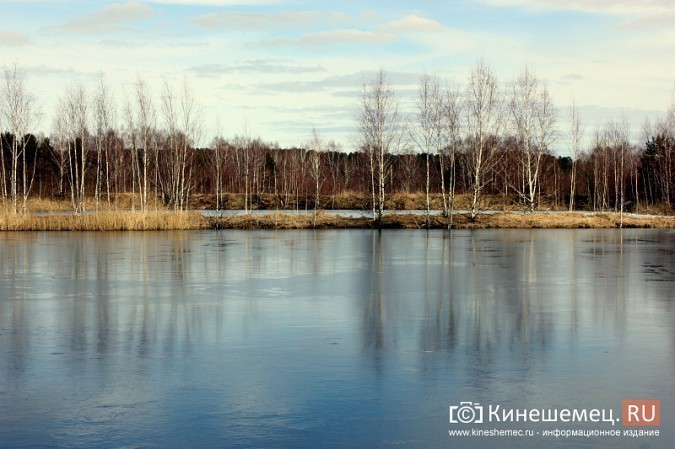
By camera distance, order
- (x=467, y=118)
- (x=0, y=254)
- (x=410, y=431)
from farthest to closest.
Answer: (x=467, y=118), (x=0, y=254), (x=410, y=431)

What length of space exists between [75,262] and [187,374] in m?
13.5

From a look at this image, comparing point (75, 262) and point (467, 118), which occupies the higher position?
point (467, 118)

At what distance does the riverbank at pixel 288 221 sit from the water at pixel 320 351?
17036 millimetres

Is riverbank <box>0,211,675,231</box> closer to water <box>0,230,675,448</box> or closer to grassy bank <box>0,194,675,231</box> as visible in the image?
grassy bank <box>0,194,675,231</box>

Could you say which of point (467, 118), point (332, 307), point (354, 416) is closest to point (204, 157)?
point (467, 118)

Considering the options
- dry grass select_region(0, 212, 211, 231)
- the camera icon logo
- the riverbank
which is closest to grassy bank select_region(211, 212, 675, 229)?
the riverbank

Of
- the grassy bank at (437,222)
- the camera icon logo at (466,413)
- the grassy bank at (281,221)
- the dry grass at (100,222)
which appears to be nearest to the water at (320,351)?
the camera icon logo at (466,413)

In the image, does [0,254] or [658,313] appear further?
[0,254]

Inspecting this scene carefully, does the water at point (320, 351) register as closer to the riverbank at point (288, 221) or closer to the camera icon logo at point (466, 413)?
the camera icon logo at point (466, 413)

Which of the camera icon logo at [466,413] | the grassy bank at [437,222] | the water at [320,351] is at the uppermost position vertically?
the grassy bank at [437,222]

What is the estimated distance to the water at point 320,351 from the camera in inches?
238

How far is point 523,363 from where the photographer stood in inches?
320

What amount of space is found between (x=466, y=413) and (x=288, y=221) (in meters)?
32.6

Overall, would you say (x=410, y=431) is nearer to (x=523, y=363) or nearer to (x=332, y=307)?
(x=523, y=363)
